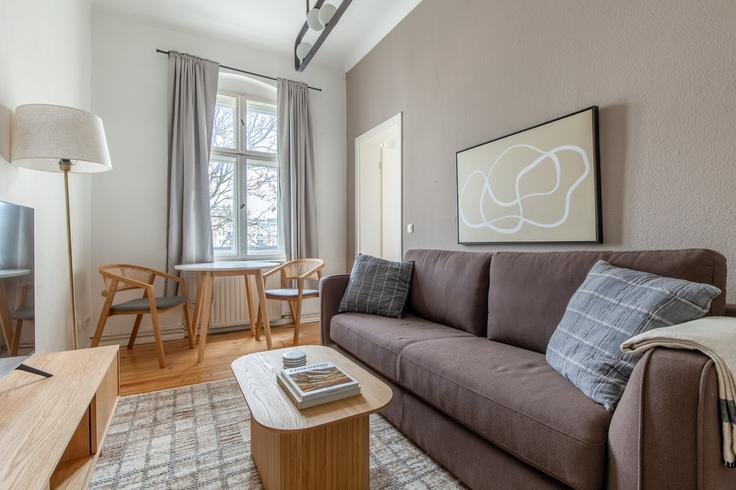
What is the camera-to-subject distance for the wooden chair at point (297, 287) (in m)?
3.20

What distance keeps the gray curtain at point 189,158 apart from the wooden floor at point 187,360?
761 millimetres

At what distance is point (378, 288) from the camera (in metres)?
2.41

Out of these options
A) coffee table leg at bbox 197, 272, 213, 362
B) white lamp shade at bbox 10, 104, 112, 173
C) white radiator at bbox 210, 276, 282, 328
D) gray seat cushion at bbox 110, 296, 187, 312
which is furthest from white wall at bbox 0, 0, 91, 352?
white radiator at bbox 210, 276, 282, 328

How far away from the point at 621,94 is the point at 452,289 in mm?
1292

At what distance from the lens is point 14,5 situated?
5.32ft

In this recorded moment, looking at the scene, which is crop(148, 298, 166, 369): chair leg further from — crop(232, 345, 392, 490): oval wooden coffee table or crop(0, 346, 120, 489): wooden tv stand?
crop(232, 345, 392, 490): oval wooden coffee table

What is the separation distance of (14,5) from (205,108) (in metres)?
1.83

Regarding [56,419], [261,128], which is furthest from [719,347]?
[261,128]

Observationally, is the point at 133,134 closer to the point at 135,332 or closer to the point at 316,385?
the point at 135,332

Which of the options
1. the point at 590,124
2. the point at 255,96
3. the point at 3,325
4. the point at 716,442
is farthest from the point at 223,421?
the point at 255,96

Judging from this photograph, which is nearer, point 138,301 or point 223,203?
point 138,301

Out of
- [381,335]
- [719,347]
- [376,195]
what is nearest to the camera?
[719,347]

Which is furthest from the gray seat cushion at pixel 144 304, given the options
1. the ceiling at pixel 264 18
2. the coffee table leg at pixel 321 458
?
the ceiling at pixel 264 18

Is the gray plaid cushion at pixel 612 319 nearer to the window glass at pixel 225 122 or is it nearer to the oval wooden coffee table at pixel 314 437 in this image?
the oval wooden coffee table at pixel 314 437
